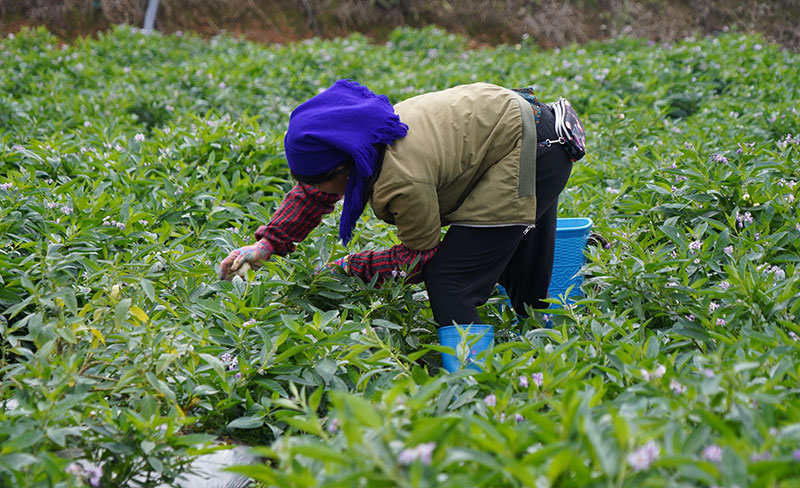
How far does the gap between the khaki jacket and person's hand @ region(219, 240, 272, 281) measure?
0.56 metres

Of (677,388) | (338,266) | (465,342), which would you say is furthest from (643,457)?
(338,266)

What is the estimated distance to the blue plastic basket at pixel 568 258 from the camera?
9.22 ft

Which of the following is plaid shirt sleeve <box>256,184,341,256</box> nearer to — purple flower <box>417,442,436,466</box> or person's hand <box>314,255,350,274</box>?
person's hand <box>314,255,350,274</box>

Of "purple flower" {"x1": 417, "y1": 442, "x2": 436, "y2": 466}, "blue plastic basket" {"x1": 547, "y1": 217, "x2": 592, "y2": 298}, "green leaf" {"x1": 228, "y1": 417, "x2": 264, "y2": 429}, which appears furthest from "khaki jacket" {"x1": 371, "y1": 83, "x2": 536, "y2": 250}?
"purple flower" {"x1": 417, "y1": 442, "x2": 436, "y2": 466}

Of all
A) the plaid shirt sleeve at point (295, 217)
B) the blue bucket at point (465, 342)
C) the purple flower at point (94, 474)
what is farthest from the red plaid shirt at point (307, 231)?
the purple flower at point (94, 474)

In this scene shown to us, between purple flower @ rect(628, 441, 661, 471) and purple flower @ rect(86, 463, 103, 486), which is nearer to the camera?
purple flower @ rect(628, 441, 661, 471)

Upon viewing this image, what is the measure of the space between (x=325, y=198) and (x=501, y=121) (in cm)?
70

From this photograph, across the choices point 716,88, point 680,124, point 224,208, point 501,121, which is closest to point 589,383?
point 501,121

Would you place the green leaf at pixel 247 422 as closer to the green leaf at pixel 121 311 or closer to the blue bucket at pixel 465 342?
the green leaf at pixel 121 311

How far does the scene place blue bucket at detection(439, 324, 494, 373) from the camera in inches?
82.0

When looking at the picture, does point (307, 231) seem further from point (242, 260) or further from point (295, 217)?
point (242, 260)

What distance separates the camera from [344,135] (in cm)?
208

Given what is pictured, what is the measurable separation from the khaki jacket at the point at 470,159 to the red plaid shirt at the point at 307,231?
0.20 meters

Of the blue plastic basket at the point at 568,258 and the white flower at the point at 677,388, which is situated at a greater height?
the white flower at the point at 677,388
